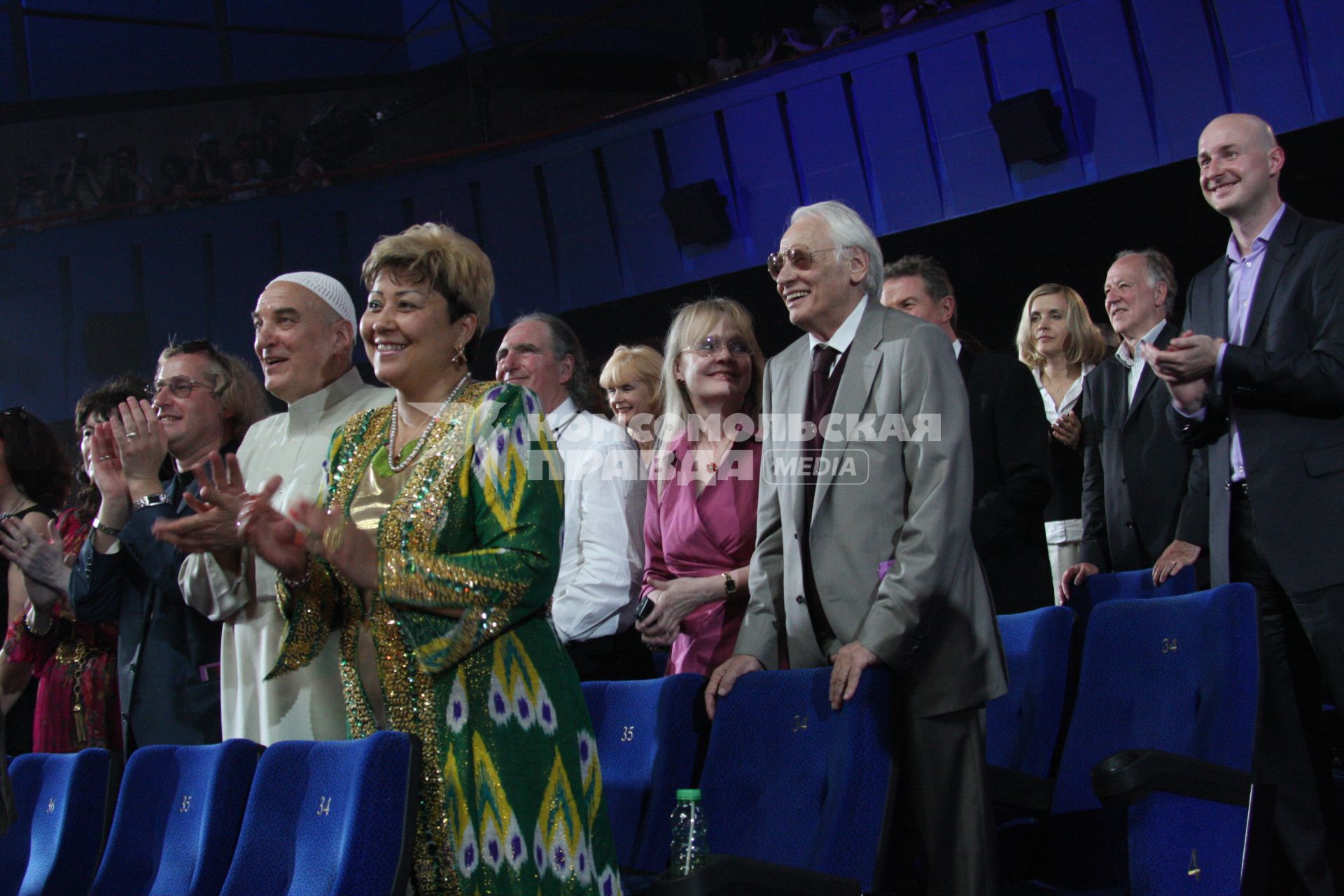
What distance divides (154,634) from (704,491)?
115cm

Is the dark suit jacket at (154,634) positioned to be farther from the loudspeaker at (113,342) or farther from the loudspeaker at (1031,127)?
the loudspeaker at (113,342)

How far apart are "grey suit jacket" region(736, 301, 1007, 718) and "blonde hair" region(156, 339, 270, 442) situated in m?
1.19

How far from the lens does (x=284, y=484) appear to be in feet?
6.96

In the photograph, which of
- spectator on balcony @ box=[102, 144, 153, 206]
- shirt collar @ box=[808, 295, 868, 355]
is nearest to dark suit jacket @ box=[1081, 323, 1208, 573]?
shirt collar @ box=[808, 295, 868, 355]

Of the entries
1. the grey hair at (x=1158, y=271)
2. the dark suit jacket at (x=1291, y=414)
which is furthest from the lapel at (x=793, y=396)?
the grey hair at (x=1158, y=271)

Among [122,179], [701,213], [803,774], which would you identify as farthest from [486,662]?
[122,179]

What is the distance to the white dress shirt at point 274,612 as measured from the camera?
1978 millimetres

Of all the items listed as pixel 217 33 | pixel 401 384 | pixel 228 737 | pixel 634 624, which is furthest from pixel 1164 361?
pixel 217 33

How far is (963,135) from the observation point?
6.30 m

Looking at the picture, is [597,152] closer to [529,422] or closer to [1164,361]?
[1164,361]

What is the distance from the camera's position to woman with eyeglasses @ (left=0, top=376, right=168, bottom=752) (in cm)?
283

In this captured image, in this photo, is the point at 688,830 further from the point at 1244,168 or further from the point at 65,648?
the point at 65,648

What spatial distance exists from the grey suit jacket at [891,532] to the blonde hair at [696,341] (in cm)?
44

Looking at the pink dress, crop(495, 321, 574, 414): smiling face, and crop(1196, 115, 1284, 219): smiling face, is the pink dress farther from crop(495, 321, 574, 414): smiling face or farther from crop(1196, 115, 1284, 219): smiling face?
crop(1196, 115, 1284, 219): smiling face
